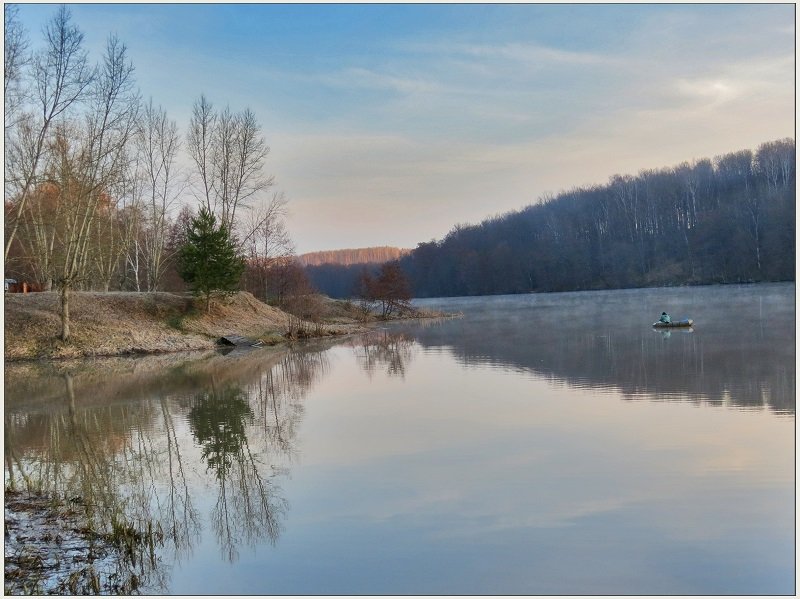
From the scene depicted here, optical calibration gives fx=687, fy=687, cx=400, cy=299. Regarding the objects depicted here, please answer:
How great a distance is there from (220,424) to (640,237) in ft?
393

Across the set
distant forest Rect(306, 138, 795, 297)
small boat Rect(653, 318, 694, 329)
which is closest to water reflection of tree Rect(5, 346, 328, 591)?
small boat Rect(653, 318, 694, 329)

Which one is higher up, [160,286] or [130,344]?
[160,286]

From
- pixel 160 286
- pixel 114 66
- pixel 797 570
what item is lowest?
pixel 797 570

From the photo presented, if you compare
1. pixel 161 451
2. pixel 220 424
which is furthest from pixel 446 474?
pixel 220 424

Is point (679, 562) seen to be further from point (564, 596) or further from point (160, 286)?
point (160, 286)

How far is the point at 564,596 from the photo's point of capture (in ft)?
17.5

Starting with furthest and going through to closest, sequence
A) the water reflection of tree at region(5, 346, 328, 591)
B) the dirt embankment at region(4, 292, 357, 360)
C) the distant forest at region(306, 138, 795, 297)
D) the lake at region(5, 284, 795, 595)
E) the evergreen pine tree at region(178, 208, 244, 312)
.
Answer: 1. the distant forest at region(306, 138, 795, 297)
2. the evergreen pine tree at region(178, 208, 244, 312)
3. the dirt embankment at region(4, 292, 357, 360)
4. the water reflection of tree at region(5, 346, 328, 591)
5. the lake at region(5, 284, 795, 595)

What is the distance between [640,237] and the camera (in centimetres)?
12281

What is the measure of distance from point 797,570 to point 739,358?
1381cm

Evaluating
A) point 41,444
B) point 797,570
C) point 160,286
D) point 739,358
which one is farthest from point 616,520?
point 160,286

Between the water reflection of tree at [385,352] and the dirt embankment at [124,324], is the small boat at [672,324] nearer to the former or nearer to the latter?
the water reflection of tree at [385,352]

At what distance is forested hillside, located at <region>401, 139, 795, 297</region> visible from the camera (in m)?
102

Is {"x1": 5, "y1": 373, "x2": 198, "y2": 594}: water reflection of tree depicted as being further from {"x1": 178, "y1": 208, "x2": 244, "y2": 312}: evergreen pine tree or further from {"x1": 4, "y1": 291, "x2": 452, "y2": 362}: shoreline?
{"x1": 178, "y1": 208, "x2": 244, "y2": 312}: evergreen pine tree

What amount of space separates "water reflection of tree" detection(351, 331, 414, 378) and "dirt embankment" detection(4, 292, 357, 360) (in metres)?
4.64
